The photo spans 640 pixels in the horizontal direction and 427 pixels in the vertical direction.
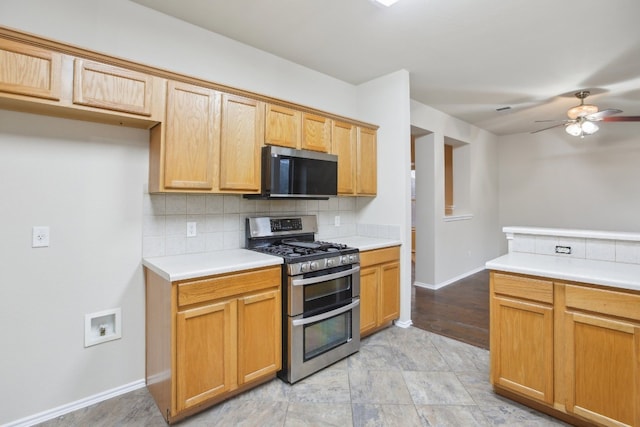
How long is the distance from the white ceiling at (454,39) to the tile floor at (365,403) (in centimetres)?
272

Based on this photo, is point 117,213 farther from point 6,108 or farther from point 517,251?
point 517,251

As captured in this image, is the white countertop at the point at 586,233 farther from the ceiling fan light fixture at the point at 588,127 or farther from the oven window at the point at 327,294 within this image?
the ceiling fan light fixture at the point at 588,127

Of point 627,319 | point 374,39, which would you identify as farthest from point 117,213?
point 627,319

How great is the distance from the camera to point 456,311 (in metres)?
3.77

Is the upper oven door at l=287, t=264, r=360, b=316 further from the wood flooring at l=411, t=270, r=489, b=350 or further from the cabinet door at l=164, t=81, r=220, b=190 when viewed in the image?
the wood flooring at l=411, t=270, r=489, b=350

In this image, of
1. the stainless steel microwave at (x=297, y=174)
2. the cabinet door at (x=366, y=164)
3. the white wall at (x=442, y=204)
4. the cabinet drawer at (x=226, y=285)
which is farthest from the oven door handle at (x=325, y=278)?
the white wall at (x=442, y=204)

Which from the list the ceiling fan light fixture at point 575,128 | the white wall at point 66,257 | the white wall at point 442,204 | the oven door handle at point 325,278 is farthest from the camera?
the white wall at point 442,204

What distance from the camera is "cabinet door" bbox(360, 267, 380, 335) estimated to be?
288cm

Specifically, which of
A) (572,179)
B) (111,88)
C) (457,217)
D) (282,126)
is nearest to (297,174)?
(282,126)

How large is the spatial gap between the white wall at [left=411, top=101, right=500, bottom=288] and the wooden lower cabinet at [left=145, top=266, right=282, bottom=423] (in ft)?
10.3

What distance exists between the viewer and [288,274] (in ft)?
7.35

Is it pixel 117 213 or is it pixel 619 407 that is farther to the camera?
pixel 117 213

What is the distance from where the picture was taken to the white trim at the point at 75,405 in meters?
1.83

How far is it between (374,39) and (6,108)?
8.52ft
